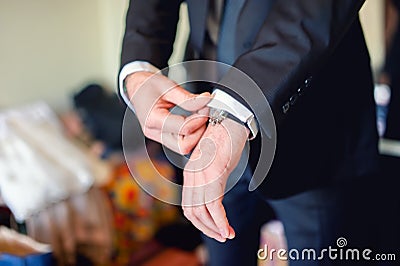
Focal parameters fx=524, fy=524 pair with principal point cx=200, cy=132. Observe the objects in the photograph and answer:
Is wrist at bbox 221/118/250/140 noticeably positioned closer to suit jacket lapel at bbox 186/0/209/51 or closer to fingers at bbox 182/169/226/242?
fingers at bbox 182/169/226/242

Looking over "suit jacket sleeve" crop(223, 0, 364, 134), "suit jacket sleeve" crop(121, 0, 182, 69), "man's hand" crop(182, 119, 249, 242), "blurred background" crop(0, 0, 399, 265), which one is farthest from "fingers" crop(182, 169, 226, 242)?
"blurred background" crop(0, 0, 399, 265)

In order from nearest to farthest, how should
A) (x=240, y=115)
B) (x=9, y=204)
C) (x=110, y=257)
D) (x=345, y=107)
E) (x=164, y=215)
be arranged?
1. (x=240, y=115)
2. (x=345, y=107)
3. (x=9, y=204)
4. (x=110, y=257)
5. (x=164, y=215)

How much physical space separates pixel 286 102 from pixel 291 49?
0.24 feet

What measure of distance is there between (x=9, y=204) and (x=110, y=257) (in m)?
0.40

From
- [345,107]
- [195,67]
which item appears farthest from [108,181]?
[345,107]

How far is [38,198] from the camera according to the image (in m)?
1.50

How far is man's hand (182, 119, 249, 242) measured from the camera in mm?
Answer: 642

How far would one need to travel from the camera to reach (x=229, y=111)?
25.9 inches

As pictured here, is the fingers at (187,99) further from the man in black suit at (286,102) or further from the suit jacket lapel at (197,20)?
the suit jacket lapel at (197,20)

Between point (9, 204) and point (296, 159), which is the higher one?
point (296, 159)

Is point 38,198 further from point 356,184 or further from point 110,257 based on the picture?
point 356,184

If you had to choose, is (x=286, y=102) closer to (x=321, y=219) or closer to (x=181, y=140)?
(x=181, y=140)

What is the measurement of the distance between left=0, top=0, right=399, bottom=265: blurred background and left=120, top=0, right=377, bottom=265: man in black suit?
0.28 m

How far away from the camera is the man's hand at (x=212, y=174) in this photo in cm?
64
